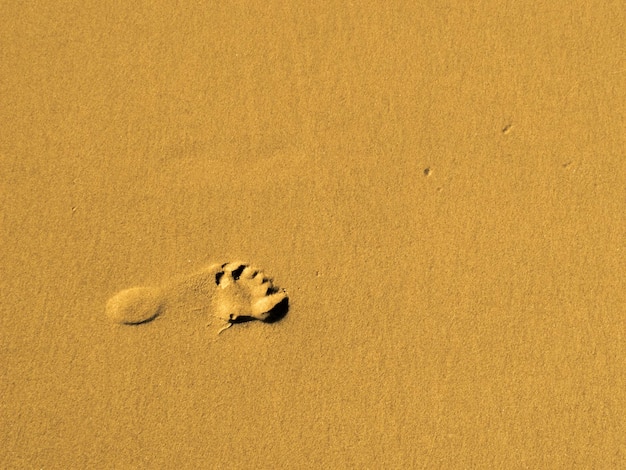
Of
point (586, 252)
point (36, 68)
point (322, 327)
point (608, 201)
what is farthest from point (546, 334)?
point (36, 68)

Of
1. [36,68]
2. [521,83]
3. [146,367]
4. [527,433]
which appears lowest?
[527,433]

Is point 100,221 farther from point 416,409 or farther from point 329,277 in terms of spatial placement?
point 416,409

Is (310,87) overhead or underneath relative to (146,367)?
overhead

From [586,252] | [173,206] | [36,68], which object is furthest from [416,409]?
[36,68]

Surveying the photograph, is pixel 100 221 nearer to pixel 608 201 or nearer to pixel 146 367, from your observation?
pixel 146 367
